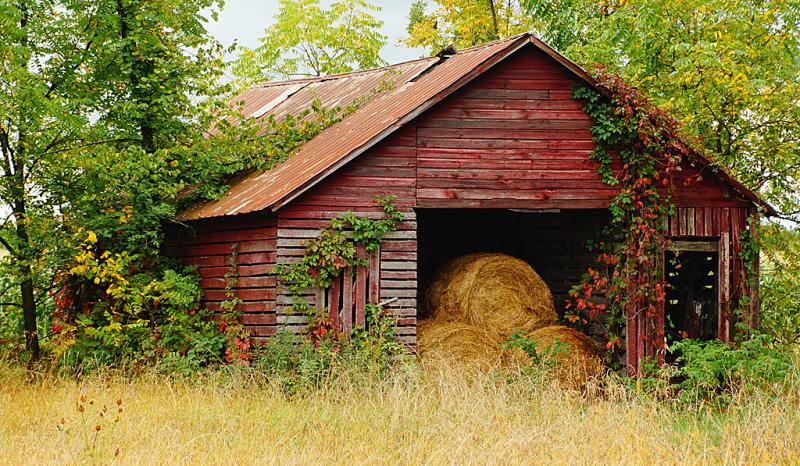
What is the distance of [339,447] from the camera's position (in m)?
8.14

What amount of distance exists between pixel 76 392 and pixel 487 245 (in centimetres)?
752

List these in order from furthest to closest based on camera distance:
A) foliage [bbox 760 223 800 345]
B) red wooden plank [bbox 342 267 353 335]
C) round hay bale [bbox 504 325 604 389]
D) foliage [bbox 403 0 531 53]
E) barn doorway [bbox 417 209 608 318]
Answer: foliage [bbox 403 0 531 53] < foliage [bbox 760 223 800 345] < barn doorway [bbox 417 209 608 318] < round hay bale [bbox 504 325 604 389] < red wooden plank [bbox 342 267 353 335]

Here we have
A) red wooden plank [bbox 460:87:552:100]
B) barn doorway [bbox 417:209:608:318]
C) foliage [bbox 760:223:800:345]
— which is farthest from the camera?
foliage [bbox 760:223:800:345]

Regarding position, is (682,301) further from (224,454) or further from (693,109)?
(224,454)

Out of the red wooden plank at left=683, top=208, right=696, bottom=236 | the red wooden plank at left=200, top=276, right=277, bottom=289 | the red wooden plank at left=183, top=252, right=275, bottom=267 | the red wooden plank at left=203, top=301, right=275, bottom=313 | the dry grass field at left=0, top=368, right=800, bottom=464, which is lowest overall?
the dry grass field at left=0, top=368, right=800, bottom=464

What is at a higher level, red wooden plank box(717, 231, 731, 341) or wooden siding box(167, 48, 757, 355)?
wooden siding box(167, 48, 757, 355)

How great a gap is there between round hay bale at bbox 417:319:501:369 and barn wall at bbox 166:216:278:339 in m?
1.93

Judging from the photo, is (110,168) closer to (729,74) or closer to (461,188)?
(461,188)

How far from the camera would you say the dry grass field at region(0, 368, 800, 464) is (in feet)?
25.0

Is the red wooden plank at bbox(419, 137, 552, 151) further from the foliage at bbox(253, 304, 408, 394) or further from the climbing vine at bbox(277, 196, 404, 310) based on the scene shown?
the foliage at bbox(253, 304, 408, 394)

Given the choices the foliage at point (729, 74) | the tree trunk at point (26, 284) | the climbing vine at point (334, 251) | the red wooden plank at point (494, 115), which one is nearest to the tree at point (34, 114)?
the tree trunk at point (26, 284)

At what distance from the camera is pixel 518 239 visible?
632 inches

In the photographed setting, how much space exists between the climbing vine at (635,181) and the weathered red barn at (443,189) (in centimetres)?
20

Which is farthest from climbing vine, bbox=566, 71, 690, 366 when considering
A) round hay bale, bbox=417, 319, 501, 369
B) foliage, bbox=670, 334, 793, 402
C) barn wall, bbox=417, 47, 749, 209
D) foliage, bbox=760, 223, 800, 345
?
foliage, bbox=760, 223, 800, 345
